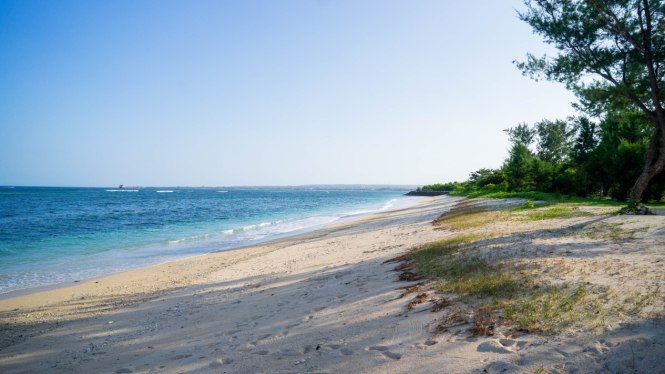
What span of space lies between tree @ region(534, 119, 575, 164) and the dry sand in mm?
50679

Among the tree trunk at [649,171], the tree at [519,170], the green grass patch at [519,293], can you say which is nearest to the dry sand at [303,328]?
the green grass patch at [519,293]

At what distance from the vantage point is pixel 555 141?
51.1 metres

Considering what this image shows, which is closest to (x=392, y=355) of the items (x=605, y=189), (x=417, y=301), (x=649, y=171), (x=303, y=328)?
(x=417, y=301)

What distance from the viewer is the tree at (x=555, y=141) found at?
51.2 m

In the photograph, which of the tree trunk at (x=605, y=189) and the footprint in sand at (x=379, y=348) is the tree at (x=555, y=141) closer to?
the tree trunk at (x=605, y=189)

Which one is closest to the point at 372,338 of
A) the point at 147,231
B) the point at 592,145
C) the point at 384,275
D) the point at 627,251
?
the point at 384,275

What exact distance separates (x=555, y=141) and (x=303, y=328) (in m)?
60.0

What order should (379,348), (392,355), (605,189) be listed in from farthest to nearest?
(605,189)
(379,348)
(392,355)

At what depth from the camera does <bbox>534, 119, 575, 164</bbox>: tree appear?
5116 cm

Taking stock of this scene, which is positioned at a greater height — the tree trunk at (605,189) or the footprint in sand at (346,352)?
the tree trunk at (605,189)

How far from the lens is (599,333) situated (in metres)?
3.25

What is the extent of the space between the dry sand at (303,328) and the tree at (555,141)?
5068cm

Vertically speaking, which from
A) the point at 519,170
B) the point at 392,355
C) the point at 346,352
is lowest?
the point at 346,352

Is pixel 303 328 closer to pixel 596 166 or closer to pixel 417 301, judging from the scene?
pixel 417 301
